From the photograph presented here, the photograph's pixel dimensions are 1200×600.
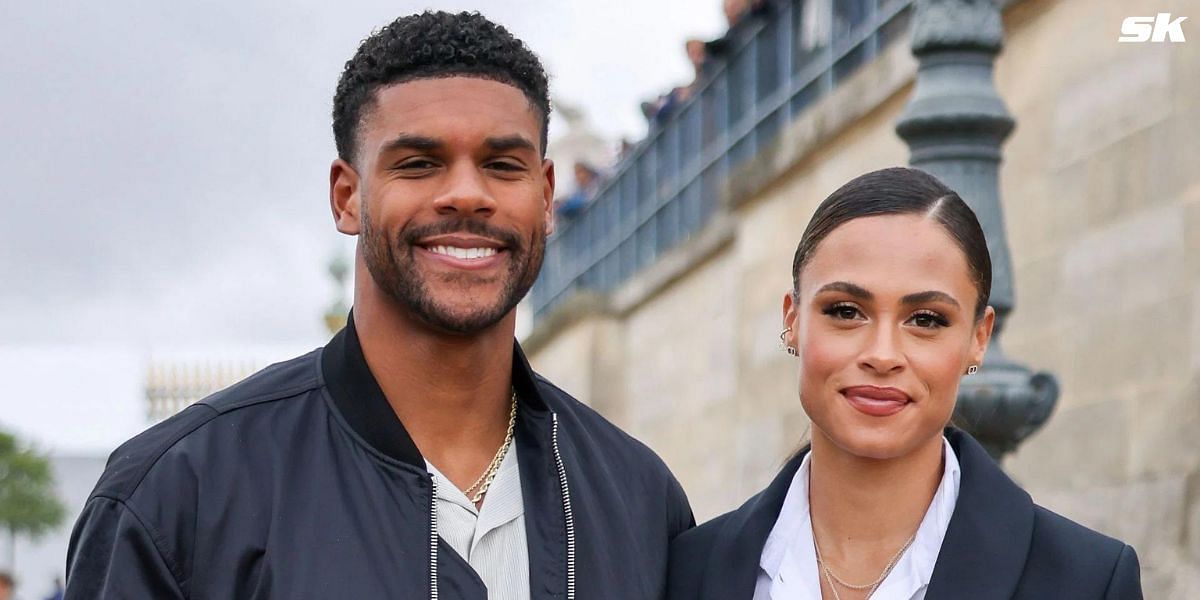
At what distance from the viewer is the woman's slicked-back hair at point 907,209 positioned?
11.9 feet

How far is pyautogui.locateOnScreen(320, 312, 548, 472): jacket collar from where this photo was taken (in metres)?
3.62

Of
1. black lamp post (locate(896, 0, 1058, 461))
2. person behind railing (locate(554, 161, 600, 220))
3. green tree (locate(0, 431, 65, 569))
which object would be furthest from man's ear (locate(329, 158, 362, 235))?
green tree (locate(0, 431, 65, 569))

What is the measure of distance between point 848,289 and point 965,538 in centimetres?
54

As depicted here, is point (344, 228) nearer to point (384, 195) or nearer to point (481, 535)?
point (384, 195)

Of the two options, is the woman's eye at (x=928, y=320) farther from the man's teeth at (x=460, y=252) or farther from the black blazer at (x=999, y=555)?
the man's teeth at (x=460, y=252)

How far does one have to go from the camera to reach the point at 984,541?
3.52m

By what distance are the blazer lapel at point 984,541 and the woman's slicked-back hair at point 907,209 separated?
356 mm

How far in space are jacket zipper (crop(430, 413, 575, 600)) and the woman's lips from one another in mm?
639

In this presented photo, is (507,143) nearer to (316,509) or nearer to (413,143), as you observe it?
(413,143)

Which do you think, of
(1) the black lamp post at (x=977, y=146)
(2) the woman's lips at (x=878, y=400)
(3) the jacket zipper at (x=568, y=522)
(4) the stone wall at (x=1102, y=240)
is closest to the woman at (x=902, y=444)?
(2) the woman's lips at (x=878, y=400)

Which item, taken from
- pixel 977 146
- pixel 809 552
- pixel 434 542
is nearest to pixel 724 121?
pixel 977 146

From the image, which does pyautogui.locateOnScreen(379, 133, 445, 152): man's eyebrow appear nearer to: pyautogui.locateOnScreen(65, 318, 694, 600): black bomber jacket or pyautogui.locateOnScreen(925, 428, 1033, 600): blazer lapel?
pyautogui.locateOnScreen(65, 318, 694, 600): black bomber jacket

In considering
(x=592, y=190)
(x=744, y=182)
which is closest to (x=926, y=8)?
(x=744, y=182)

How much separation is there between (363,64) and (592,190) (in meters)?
19.0
